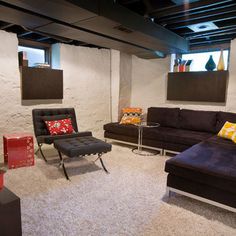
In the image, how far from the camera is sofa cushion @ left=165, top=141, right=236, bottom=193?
1980mm

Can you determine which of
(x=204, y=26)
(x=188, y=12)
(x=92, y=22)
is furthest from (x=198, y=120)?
(x=92, y=22)

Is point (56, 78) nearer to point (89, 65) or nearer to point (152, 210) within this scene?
point (89, 65)

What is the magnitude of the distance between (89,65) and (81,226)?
11.9ft

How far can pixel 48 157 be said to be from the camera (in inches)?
143

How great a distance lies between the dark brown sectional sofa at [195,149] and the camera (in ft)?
6.64

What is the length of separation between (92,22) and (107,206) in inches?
80.4

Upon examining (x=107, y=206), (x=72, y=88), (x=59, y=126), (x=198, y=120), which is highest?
(x=72, y=88)

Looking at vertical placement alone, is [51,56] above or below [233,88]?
above

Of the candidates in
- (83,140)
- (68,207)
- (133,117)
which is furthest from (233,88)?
(68,207)

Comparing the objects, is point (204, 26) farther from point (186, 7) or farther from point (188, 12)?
point (186, 7)

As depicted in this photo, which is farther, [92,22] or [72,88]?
[72,88]

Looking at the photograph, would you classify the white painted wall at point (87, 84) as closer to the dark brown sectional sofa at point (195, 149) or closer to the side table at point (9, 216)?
the dark brown sectional sofa at point (195, 149)

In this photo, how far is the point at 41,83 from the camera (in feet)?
13.3

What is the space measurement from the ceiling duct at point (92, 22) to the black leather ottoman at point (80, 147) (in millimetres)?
1513
